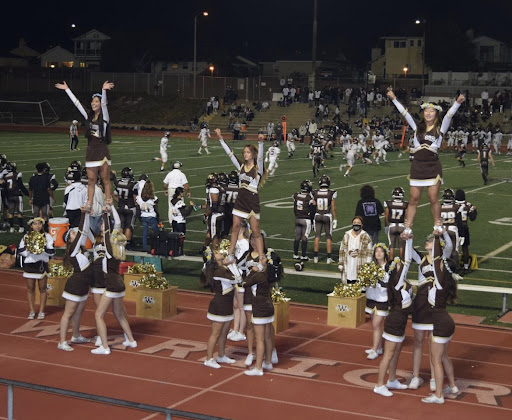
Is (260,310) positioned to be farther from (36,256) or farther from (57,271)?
(57,271)

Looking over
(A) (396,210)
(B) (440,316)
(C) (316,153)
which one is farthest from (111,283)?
(C) (316,153)

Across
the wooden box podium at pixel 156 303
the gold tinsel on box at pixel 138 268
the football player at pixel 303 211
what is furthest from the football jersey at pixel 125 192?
the wooden box podium at pixel 156 303

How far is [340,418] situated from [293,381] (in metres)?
1.46

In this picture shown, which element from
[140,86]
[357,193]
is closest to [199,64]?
[140,86]

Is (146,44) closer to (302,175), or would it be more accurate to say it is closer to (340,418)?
(302,175)

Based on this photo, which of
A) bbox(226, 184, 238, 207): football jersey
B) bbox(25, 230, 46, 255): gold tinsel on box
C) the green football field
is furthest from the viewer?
bbox(226, 184, 238, 207): football jersey

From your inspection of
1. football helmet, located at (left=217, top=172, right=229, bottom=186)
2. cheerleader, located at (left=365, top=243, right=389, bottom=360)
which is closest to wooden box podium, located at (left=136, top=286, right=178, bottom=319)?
cheerleader, located at (left=365, top=243, right=389, bottom=360)

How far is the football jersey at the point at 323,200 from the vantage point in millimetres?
19641

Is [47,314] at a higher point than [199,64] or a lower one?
lower

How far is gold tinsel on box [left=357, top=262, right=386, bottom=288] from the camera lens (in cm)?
1267

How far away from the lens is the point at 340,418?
10.7m

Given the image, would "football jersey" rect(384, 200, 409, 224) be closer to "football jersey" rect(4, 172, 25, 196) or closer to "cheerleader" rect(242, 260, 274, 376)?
"cheerleader" rect(242, 260, 274, 376)

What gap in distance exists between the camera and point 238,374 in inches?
484

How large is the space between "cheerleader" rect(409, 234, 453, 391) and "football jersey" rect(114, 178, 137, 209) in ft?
34.1
